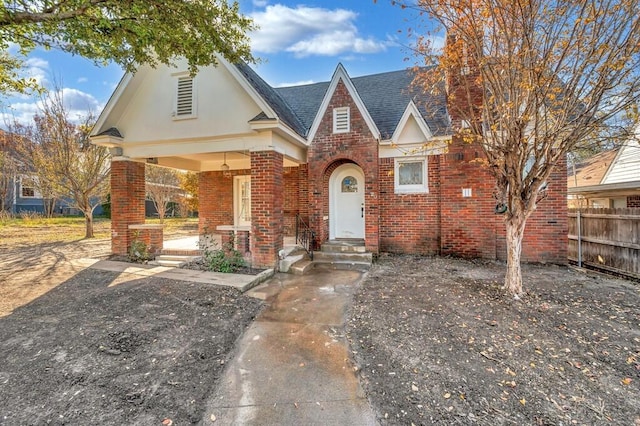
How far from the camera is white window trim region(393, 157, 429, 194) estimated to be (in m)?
8.95

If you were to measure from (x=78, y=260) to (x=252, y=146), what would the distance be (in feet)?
19.0

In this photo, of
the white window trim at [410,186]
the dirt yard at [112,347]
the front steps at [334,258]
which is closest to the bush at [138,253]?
the dirt yard at [112,347]

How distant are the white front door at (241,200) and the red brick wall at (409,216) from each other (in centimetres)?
514

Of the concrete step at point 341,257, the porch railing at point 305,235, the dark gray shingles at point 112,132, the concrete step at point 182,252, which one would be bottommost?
the concrete step at point 341,257

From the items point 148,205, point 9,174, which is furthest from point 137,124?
point 148,205

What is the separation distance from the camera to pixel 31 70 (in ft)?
28.5

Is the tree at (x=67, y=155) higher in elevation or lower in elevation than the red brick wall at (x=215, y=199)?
higher

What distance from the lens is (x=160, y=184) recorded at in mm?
21469

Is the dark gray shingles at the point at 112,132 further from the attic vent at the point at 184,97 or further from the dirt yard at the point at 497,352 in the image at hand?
the dirt yard at the point at 497,352

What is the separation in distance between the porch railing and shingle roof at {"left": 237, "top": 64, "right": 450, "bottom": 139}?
2.88m

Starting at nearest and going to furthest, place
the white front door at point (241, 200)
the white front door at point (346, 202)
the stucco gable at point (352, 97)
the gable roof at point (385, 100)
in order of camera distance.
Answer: the stucco gable at point (352, 97) → the gable roof at point (385, 100) → the white front door at point (346, 202) → the white front door at point (241, 200)

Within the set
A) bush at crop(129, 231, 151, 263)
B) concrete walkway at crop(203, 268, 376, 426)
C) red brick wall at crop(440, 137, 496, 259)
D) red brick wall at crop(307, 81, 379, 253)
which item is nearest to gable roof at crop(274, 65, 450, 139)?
red brick wall at crop(307, 81, 379, 253)

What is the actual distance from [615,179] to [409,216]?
31.1ft

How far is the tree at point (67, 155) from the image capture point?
42.0ft
